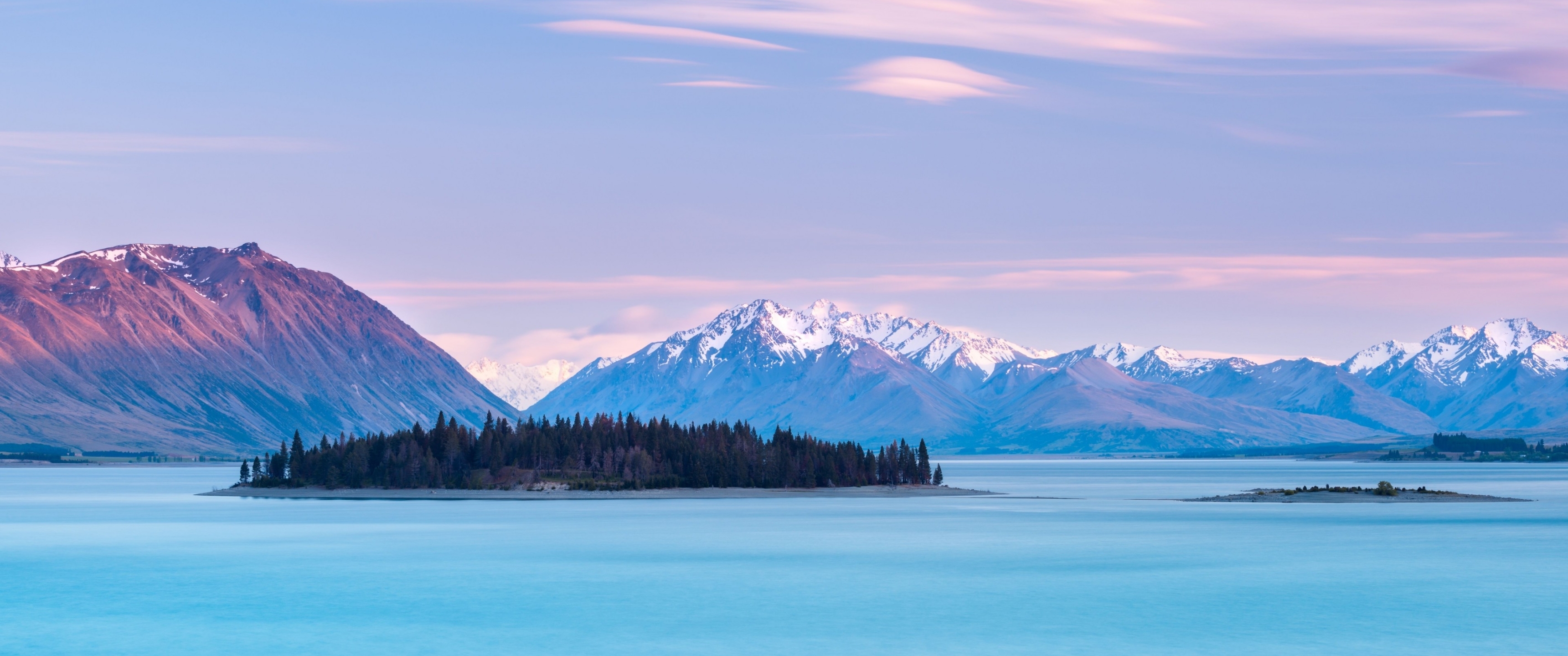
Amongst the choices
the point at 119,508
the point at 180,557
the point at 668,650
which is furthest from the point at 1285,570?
the point at 119,508

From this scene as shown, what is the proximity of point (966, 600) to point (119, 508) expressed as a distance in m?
138

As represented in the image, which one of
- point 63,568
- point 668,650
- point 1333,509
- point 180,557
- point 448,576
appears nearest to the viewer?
point 668,650

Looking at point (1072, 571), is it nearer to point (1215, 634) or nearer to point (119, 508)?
point (1215, 634)

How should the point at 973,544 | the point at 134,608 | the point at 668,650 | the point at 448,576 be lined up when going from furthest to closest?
the point at 973,544 < the point at 448,576 < the point at 134,608 < the point at 668,650

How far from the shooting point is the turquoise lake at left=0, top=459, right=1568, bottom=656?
68375mm

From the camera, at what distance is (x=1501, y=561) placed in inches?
4112

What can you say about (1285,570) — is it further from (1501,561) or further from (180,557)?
(180,557)

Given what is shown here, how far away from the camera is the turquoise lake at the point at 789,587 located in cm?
6838

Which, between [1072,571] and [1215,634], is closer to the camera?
[1215,634]

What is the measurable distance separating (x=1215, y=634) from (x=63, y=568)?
71.5 meters

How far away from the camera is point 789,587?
90.0 m

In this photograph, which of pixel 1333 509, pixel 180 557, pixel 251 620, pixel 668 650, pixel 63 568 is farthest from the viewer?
pixel 1333 509

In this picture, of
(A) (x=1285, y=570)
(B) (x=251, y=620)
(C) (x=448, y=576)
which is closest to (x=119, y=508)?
(C) (x=448, y=576)

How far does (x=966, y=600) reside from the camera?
82.4 meters
